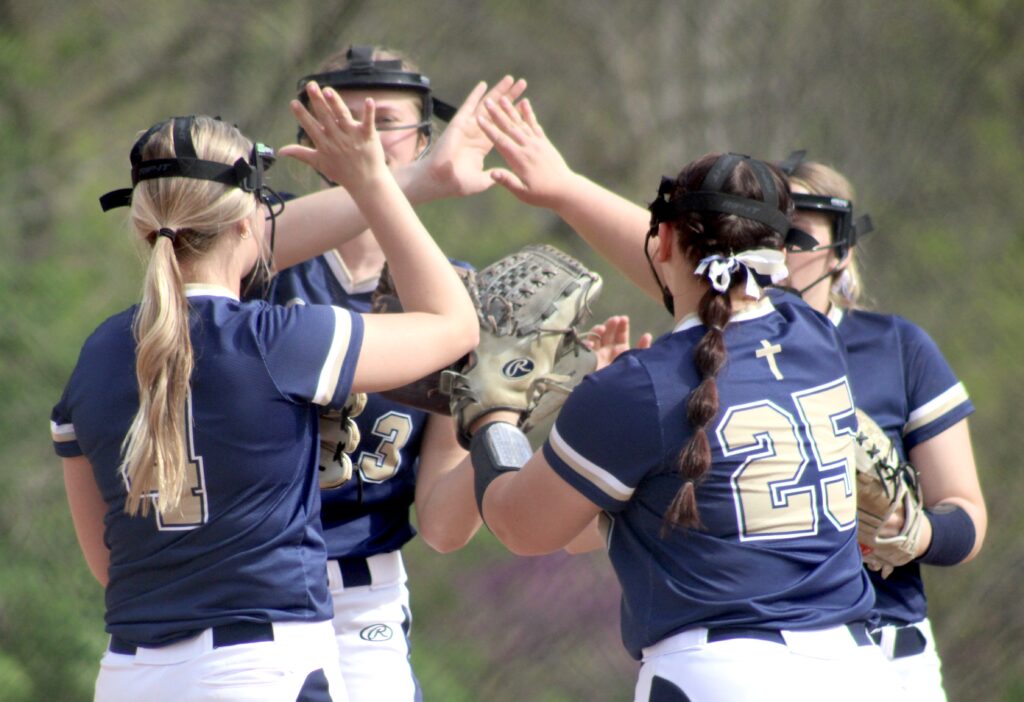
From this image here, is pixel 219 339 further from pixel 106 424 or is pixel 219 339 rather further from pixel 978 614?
pixel 978 614

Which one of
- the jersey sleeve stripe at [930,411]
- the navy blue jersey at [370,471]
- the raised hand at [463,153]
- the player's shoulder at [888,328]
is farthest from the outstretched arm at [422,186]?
the jersey sleeve stripe at [930,411]

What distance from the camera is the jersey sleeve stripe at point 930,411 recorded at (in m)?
2.48

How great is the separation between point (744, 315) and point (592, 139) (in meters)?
2.91

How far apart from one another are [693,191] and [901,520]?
79cm

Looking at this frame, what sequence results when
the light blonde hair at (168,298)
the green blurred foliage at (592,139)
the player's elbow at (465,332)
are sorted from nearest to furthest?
the light blonde hair at (168,298) → the player's elbow at (465,332) → the green blurred foliage at (592,139)

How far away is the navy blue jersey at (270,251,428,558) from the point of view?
240 centimetres

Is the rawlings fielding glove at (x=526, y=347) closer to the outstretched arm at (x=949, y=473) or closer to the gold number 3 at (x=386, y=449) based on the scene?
the gold number 3 at (x=386, y=449)

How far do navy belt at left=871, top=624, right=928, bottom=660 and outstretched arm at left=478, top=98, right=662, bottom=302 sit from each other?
0.84 m

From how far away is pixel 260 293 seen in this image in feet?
8.14

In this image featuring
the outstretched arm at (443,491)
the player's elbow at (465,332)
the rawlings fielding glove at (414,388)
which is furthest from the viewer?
the outstretched arm at (443,491)

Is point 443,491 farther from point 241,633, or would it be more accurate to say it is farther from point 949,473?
point 949,473

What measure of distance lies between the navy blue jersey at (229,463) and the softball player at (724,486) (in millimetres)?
331

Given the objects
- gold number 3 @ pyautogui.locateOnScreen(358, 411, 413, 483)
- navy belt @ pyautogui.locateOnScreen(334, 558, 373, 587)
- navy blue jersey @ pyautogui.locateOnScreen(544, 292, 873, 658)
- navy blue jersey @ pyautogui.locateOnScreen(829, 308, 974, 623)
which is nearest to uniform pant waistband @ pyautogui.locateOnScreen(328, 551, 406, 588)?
navy belt @ pyautogui.locateOnScreen(334, 558, 373, 587)

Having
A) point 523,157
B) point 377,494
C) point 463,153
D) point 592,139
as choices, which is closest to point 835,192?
point 523,157
